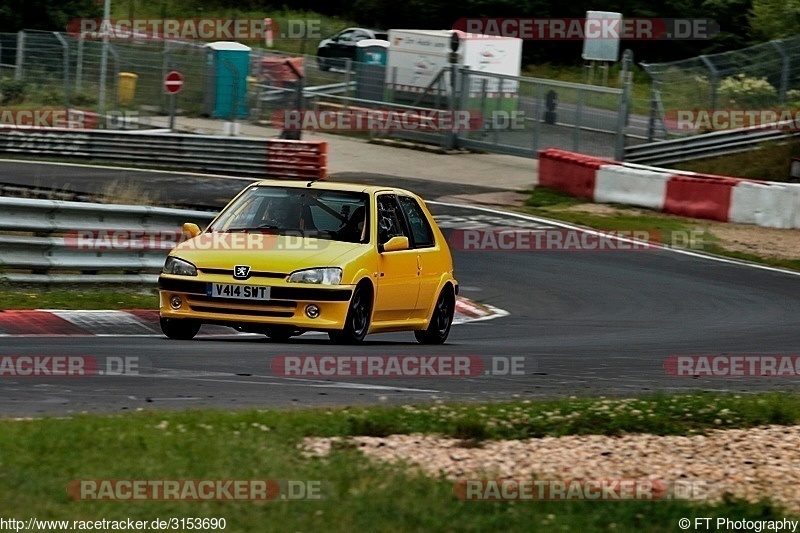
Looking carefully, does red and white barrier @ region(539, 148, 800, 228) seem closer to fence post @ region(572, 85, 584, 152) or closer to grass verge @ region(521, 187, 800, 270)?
grass verge @ region(521, 187, 800, 270)

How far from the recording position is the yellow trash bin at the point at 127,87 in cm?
3441

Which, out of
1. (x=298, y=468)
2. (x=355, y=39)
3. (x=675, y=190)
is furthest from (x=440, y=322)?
(x=355, y=39)

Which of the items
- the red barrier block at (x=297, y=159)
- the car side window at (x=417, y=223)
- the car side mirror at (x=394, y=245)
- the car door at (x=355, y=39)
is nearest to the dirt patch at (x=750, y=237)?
the red barrier block at (x=297, y=159)

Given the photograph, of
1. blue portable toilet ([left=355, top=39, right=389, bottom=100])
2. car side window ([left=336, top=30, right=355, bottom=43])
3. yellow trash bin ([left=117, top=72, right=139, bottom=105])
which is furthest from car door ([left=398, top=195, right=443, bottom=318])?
car side window ([left=336, top=30, right=355, bottom=43])

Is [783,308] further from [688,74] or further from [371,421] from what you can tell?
[688,74]

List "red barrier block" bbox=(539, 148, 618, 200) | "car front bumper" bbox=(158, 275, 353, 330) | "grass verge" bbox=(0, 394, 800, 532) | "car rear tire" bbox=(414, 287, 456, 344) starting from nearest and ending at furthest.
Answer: "grass verge" bbox=(0, 394, 800, 532) < "car front bumper" bbox=(158, 275, 353, 330) < "car rear tire" bbox=(414, 287, 456, 344) < "red barrier block" bbox=(539, 148, 618, 200)

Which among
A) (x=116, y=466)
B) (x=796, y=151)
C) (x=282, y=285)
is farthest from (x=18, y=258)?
(x=796, y=151)

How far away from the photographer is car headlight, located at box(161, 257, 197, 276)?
11117mm

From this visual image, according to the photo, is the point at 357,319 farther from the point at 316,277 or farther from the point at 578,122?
the point at 578,122

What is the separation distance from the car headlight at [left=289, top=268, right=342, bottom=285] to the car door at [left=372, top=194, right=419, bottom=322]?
750 millimetres

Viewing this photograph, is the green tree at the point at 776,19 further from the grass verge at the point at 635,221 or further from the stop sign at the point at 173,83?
the stop sign at the point at 173,83

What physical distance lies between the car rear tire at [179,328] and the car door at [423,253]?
206cm

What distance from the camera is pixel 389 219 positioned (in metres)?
12.2

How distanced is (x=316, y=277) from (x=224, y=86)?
25662 mm
